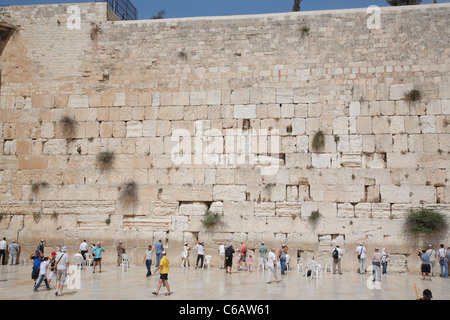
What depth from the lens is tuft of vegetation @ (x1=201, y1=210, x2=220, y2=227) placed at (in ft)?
43.1

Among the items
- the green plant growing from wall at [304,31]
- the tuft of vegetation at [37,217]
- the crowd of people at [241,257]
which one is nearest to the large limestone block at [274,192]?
the crowd of people at [241,257]

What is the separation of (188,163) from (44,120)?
184 inches

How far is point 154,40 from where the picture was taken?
14.2 m

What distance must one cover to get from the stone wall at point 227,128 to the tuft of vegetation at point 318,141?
0.09 metres

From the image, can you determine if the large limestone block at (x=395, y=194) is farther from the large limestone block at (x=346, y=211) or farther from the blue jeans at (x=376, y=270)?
the blue jeans at (x=376, y=270)

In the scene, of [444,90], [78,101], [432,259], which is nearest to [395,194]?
[432,259]

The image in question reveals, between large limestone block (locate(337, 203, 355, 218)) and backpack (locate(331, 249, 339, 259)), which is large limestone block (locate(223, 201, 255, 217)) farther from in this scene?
backpack (locate(331, 249, 339, 259))

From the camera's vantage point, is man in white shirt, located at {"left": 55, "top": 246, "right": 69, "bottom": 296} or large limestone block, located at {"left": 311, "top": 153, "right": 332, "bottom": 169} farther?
large limestone block, located at {"left": 311, "top": 153, "right": 332, "bottom": 169}

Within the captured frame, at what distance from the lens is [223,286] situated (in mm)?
9812

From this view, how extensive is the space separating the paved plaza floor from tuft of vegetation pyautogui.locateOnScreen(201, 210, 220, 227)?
4.49 feet

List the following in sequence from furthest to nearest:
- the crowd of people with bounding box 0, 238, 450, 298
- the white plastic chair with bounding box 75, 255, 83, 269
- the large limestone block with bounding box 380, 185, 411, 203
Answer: the large limestone block with bounding box 380, 185, 411, 203 → the white plastic chair with bounding box 75, 255, 83, 269 → the crowd of people with bounding box 0, 238, 450, 298

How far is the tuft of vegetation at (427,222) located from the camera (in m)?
12.2

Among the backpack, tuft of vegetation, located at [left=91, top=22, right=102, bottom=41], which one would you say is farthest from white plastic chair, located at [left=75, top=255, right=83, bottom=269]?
tuft of vegetation, located at [left=91, top=22, right=102, bottom=41]
